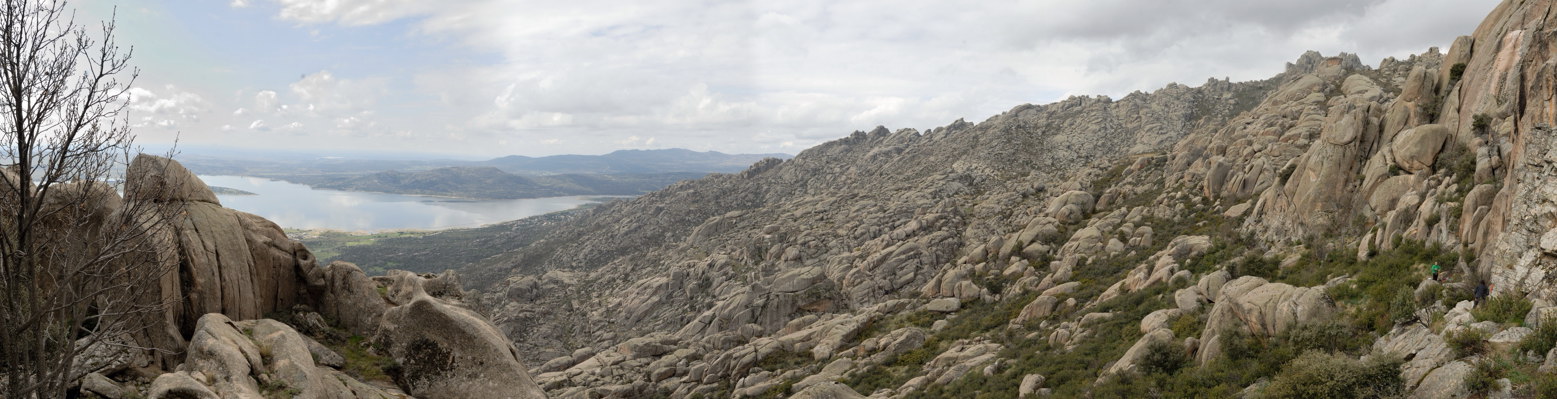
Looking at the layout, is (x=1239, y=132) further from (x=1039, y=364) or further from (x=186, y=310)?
(x=186, y=310)

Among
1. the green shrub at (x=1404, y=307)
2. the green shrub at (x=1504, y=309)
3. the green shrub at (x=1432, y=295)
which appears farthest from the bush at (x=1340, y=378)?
the green shrub at (x=1432, y=295)

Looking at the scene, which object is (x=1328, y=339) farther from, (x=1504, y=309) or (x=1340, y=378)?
(x=1504, y=309)

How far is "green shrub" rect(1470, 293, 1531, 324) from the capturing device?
51.5 ft

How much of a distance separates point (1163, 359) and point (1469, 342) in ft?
37.4

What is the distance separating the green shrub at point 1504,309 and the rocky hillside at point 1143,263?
0.25 ft

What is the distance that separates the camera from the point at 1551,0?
23.8 metres

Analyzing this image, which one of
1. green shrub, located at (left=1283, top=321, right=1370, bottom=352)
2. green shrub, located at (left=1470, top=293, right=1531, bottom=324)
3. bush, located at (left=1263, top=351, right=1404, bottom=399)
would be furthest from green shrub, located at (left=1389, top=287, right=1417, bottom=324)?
bush, located at (left=1263, top=351, right=1404, bottom=399)

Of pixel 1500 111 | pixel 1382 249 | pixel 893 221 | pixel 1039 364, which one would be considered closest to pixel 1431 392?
pixel 1382 249

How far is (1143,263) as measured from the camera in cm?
4462

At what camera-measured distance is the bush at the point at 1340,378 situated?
54.4ft

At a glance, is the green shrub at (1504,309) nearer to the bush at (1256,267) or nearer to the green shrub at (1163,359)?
the green shrub at (1163,359)

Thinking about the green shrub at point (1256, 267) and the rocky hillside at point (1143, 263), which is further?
the green shrub at point (1256, 267)

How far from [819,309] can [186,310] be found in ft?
184

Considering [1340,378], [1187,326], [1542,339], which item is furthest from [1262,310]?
[1542,339]
